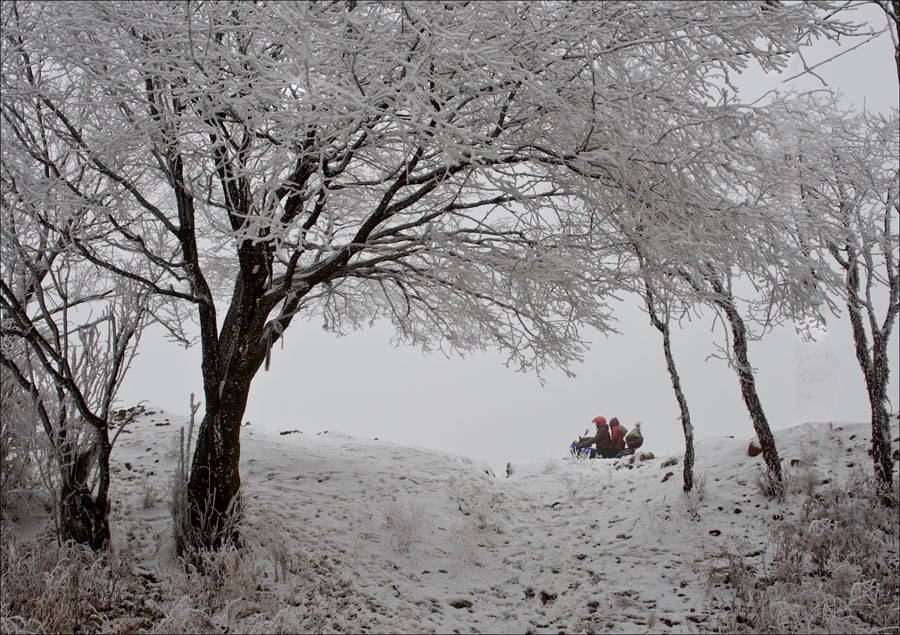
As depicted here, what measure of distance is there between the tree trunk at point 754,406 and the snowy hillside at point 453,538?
28 cm

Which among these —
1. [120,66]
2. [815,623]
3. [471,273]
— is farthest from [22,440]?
[815,623]

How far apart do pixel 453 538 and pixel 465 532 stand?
0.55 ft

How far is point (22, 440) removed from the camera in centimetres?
547

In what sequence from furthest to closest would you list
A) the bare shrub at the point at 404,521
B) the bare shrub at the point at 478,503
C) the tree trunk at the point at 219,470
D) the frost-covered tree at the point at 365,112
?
1. the bare shrub at the point at 478,503
2. the bare shrub at the point at 404,521
3. the tree trunk at the point at 219,470
4. the frost-covered tree at the point at 365,112

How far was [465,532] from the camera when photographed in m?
6.43

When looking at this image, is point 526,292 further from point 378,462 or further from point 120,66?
point 378,462

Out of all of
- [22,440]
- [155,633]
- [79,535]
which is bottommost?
[155,633]

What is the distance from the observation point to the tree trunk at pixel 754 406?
6934 millimetres

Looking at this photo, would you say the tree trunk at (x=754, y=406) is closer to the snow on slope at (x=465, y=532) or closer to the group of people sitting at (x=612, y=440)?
the snow on slope at (x=465, y=532)

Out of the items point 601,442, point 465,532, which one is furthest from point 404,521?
point 601,442

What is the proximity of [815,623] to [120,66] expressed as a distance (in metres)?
6.59

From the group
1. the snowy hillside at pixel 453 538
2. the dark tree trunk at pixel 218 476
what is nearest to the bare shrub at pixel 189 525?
the dark tree trunk at pixel 218 476

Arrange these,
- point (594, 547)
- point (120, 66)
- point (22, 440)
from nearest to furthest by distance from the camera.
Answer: point (120, 66)
point (22, 440)
point (594, 547)

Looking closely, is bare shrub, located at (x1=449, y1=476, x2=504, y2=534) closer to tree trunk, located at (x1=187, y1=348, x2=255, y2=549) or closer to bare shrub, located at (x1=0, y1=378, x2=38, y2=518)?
tree trunk, located at (x1=187, y1=348, x2=255, y2=549)
